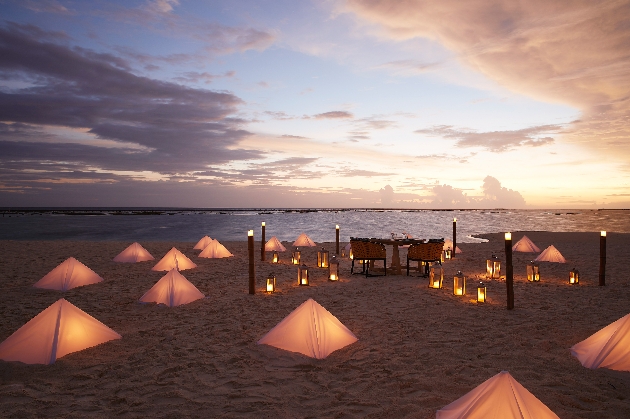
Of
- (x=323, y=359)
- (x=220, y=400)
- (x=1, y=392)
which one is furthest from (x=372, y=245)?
(x=1, y=392)

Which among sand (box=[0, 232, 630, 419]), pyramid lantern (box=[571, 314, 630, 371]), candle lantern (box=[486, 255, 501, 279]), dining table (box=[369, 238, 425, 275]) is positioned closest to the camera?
sand (box=[0, 232, 630, 419])

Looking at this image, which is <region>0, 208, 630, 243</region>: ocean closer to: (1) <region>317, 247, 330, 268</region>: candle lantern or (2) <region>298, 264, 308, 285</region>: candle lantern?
(1) <region>317, 247, 330, 268</region>: candle lantern

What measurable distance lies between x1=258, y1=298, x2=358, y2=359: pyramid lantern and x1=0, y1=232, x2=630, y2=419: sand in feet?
0.53

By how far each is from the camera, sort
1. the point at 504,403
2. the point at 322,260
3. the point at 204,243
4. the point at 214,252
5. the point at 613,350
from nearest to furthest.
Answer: the point at 504,403, the point at 613,350, the point at 322,260, the point at 214,252, the point at 204,243

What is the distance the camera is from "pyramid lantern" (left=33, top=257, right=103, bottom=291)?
1109 centimetres

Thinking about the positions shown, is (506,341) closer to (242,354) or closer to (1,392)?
(242,354)

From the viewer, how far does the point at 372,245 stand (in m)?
13.1

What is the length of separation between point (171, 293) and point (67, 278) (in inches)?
173

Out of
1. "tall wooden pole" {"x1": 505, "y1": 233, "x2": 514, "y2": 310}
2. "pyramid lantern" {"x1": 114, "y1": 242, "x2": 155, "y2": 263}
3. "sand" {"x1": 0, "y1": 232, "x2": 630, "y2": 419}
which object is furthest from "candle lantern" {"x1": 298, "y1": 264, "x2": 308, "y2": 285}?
"pyramid lantern" {"x1": 114, "y1": 242, "x2": 155, "y2": 263}

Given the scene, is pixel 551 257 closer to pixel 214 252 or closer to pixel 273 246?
pixel 273 246

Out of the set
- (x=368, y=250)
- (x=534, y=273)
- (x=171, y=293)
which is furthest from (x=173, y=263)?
(x=534, y=273)

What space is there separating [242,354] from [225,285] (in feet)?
19.5

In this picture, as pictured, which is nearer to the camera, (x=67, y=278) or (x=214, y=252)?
(x=67, y=278)

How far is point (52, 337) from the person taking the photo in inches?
233
